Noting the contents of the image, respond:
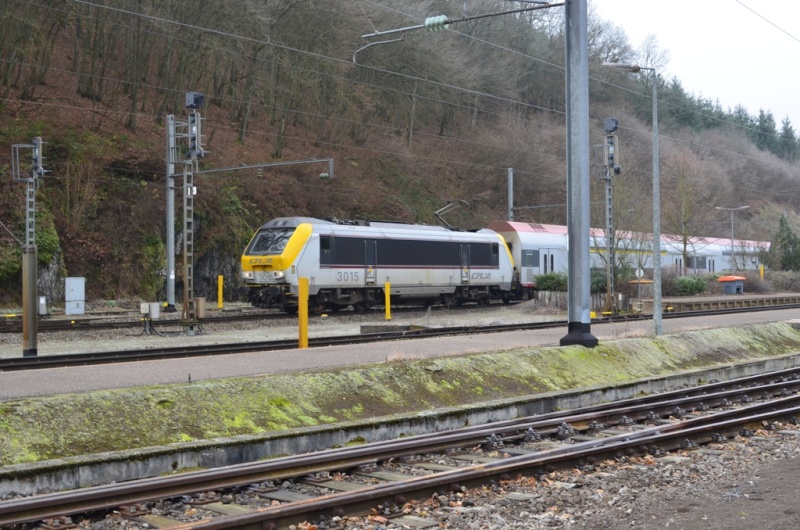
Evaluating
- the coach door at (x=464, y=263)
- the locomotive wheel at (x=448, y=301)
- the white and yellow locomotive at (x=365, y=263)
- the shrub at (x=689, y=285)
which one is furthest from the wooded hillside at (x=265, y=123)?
the locomotive wheel at (x=448, y=301)

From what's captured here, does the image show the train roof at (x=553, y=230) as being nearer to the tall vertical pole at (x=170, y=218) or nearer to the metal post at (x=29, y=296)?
the tall vertical pole at (x=170, y=218)

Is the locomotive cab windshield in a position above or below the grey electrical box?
above

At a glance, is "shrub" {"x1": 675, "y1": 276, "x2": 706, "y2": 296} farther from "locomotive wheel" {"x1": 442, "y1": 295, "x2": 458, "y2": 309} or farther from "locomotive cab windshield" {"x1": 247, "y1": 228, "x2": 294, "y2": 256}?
"locomotive cab windshield" {"x1": 247, "y1": 228, "x2": 294, "y2": 256}

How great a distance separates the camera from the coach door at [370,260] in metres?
34.0

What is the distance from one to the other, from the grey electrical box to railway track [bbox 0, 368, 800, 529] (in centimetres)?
2103

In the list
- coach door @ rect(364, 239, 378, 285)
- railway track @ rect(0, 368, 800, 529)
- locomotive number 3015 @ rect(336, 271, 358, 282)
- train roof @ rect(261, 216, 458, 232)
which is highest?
train roof @ rect(261, 216, 458, 232)

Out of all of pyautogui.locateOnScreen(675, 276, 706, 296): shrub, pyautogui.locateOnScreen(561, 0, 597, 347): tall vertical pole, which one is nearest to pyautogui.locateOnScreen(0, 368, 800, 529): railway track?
pyautogui.locateOnScreen(561, 0, 597, 347): tall vertical pole

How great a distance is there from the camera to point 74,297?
30.1 metres

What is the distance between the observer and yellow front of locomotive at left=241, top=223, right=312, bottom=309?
1235 inches

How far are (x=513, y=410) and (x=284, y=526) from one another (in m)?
7.04

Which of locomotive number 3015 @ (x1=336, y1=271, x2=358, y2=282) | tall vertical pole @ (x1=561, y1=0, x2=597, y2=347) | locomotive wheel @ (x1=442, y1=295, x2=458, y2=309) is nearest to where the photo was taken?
tall vertical pole @ (x1=561, y1=0, x2=597, y2=347)

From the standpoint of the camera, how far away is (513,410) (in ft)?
44.9

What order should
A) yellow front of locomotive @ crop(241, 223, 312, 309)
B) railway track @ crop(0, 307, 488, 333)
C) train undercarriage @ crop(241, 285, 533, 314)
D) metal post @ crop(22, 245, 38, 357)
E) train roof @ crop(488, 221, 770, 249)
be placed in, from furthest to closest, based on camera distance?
train roof @ crop(488, 221, 770, 249) → train undercarriage @ crop(241, 285, 533, 314) → yellow front of locomotive @ crop(241, 223, 312, 309) → railway track @ crop(0, 307, 488, 333) → metal post @ crop(22, 245, 38, 357)

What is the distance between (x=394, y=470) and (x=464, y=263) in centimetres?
2921
